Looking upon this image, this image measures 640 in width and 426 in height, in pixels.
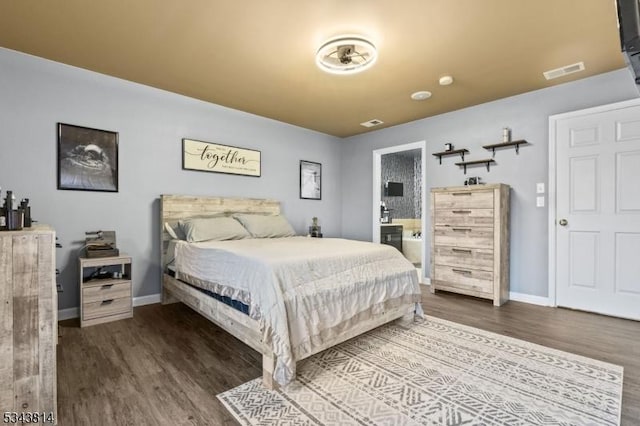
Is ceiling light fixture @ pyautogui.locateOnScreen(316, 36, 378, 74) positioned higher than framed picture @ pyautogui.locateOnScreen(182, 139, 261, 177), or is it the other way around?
ceiling light fixture @ pyautogui.locateOnScreen(316, 36, 378, 74)

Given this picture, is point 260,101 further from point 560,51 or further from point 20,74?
point 560,51

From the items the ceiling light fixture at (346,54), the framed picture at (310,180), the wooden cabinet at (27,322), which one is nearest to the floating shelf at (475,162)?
the ceiling light fixture at (346,54)

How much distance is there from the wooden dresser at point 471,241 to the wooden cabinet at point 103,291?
3.54 m

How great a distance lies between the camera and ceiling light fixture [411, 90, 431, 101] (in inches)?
139

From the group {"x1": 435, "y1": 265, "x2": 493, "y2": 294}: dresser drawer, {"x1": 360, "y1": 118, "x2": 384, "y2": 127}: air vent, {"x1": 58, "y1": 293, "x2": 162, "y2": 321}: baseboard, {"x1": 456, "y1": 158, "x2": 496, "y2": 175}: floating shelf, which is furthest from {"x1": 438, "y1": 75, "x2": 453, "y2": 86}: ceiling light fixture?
{"x1": 58, "y1": 293, "x2": 162, "y2": 321}: baseboard

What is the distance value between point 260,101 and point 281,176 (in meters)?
1.27

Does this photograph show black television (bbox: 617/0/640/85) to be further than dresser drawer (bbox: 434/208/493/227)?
No

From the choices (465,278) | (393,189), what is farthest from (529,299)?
(393,189)

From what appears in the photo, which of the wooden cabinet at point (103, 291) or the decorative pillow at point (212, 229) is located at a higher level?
the decorative pillow at point (212, 229)

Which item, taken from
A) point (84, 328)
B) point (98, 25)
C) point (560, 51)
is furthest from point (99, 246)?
point (560, 51)

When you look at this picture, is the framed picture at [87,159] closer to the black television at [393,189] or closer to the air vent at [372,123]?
the air vent at [372,123]

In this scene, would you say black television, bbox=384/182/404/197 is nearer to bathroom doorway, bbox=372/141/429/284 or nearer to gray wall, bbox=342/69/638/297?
bathroom doorway, bbox=372/141/429/284

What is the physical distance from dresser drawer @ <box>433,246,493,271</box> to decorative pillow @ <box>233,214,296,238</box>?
6.39 feet

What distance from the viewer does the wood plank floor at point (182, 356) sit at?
1.60 m
